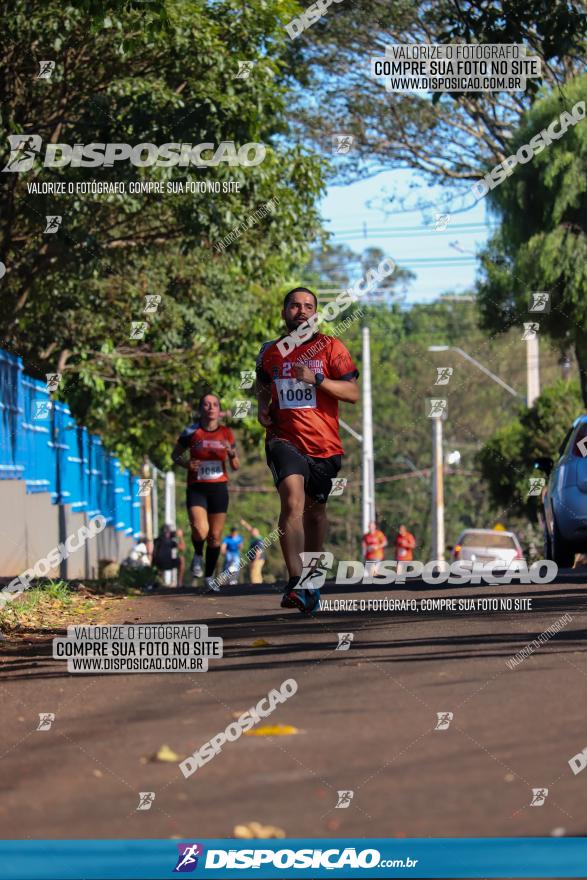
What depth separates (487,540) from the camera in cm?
3606

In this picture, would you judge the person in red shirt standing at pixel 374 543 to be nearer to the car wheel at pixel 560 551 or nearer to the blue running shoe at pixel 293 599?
the car wheel at pixel 560 551

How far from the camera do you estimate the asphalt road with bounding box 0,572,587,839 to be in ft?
16.0

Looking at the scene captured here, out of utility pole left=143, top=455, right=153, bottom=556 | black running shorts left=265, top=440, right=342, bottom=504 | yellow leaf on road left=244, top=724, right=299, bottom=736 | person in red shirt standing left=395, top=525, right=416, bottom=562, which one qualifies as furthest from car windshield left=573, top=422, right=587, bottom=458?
utility pole left=143, top=455, right=153, bottom=556

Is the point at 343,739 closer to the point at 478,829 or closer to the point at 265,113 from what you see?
the point at 478,829

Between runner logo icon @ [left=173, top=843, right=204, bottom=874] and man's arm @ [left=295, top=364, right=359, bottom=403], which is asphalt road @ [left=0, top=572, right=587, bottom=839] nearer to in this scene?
runner logo icon @ [left=173, top=843, right=204, bottom=874]

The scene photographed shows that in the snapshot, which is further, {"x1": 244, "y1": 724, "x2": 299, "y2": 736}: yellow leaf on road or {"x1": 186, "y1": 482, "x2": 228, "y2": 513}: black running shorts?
{"x1": 186, "y1": 482, "x2": 228, "y2": 513}: black running shorts

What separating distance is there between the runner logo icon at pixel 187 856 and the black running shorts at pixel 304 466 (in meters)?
5.61

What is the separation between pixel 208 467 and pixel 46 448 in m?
8.68

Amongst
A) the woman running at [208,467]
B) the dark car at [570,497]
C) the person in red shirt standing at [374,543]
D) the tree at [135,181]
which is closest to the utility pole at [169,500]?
A: the person in red shirt standing at [374,543]

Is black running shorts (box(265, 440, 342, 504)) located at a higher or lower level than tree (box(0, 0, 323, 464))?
lower

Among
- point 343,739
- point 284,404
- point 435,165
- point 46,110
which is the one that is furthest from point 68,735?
point 435,165

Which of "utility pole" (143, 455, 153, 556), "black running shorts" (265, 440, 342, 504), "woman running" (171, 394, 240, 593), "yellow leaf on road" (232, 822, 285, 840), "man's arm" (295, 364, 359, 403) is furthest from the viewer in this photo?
"utility pole" (143, 455, 153, 556)

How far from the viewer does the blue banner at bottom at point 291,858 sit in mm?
4434

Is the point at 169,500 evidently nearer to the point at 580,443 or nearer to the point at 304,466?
the point at 580,443
